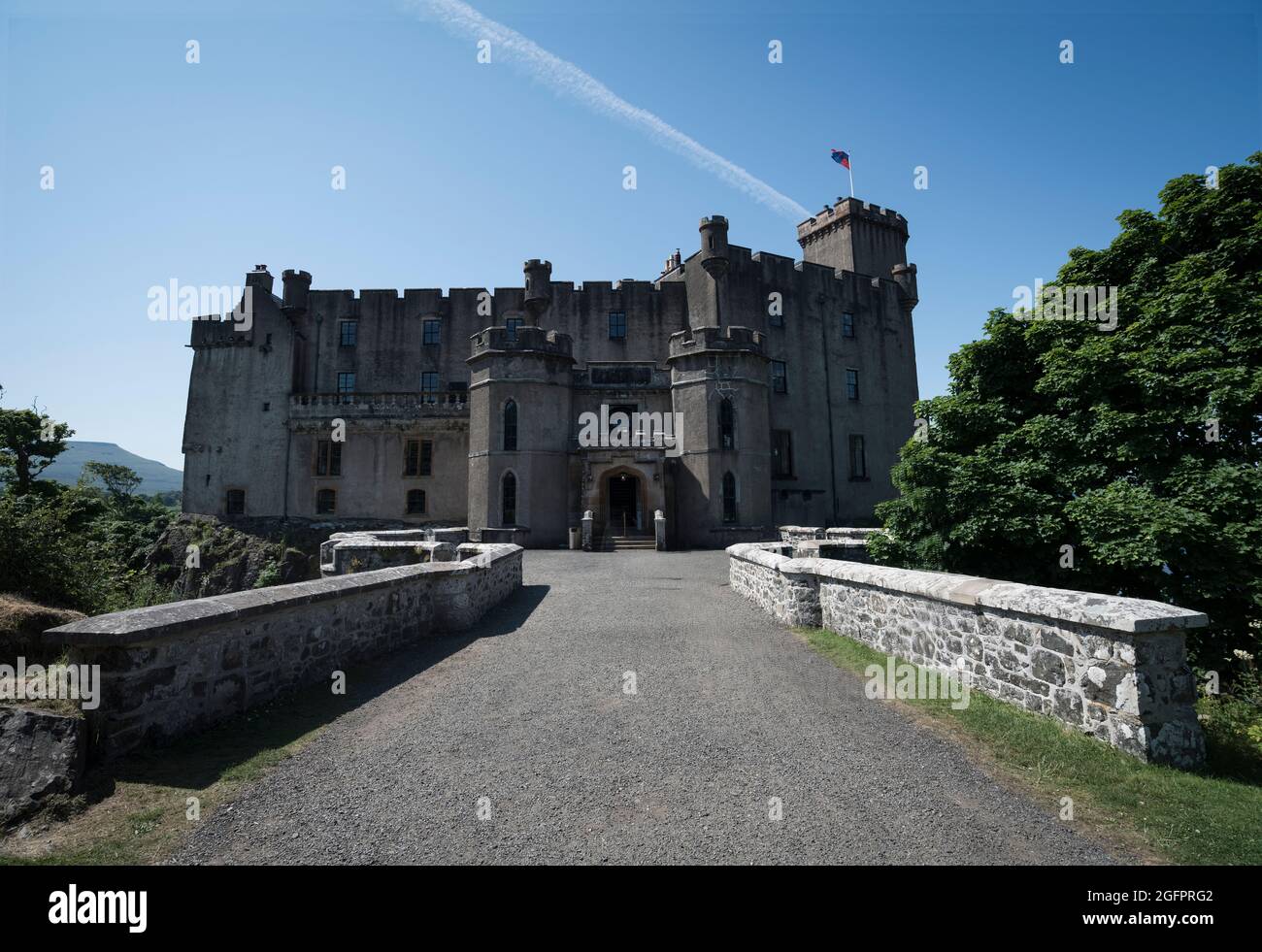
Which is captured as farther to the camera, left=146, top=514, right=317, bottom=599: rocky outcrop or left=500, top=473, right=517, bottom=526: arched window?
left=146, top=514, right=317, bottom=599: rocky outcrop

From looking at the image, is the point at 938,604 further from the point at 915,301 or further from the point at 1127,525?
the point at 915,301

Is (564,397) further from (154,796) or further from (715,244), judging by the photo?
(154,796)

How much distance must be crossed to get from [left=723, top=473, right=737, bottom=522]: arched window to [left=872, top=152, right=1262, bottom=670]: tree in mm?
13039

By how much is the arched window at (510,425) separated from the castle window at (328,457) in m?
10.4

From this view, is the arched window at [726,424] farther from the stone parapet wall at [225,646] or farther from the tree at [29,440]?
the tree at [29,440]

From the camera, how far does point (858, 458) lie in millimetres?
33594

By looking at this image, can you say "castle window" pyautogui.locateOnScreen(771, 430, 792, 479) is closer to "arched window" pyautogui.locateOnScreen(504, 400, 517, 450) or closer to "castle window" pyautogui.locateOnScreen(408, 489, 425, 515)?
"arched window" pyautogui.locateOnScreen(504, 400, 517, 450)

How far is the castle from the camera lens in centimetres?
2564

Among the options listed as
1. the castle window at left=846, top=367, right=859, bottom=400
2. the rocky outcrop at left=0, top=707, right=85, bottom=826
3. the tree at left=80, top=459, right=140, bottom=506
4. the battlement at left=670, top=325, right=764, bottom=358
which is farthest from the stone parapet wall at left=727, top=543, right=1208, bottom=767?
the tree at left=80, top=459, right=140, bottom=506

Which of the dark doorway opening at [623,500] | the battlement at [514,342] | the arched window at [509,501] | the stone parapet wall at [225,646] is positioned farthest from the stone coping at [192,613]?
the dark doorway opening at [623,500]

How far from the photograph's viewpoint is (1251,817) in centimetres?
423

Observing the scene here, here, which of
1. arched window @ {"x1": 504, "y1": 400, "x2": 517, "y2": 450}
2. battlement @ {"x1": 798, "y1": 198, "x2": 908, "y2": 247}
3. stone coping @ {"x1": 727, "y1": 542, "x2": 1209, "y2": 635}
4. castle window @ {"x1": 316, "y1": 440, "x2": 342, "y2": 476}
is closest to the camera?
stone coping @ {"x1": 727, "y1": 542, "x2": 1209, "y2": 635}

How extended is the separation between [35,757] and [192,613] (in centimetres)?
139
